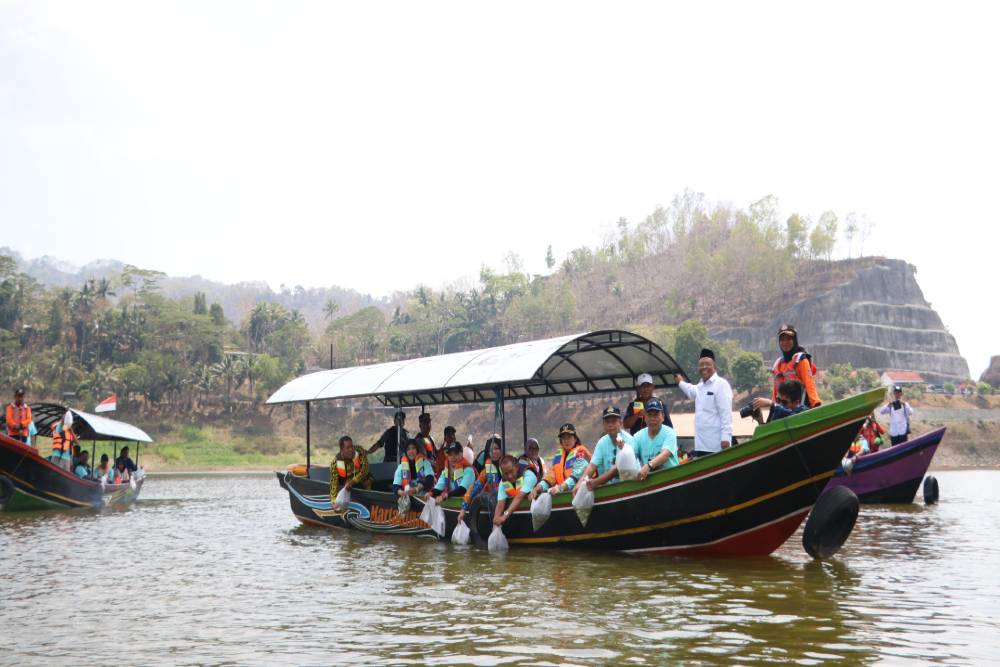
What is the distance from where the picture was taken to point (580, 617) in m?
7.37

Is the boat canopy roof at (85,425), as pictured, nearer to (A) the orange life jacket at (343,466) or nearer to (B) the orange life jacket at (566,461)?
(A) the orange life jacket at (343,466)

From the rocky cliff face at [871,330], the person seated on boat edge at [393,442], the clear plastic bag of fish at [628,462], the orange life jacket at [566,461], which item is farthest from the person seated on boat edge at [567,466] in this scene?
the rocky cliff face at [871,330]

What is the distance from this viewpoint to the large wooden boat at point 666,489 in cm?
934

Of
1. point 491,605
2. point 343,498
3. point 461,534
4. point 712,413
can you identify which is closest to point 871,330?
point 343,498

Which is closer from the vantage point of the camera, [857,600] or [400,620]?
[400,620]

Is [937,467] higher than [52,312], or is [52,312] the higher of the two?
[52,312]

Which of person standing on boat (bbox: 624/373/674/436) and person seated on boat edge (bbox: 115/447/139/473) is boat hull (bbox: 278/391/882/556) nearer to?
person standing on boat (bbox: 624/373/674/436)

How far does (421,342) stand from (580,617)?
91.3 m

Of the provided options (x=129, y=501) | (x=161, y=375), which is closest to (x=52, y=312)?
(x=161, y=375)

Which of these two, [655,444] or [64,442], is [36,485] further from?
[655,444]

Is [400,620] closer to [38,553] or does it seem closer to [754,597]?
[754,597]

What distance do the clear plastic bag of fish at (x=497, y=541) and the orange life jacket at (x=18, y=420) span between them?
1350 centimetres

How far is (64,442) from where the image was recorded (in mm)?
21828

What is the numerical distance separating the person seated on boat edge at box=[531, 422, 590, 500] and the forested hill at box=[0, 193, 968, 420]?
61.7 meters
